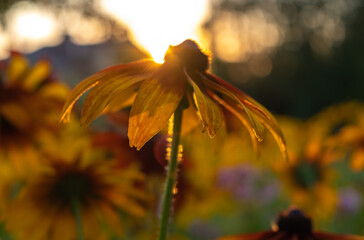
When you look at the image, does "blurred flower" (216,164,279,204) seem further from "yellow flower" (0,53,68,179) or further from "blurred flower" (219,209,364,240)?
"blurred flower" (219,209,364,240)

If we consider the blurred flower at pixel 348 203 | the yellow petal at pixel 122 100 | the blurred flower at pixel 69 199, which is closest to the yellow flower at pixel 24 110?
the blurred flower at pixel 69 199

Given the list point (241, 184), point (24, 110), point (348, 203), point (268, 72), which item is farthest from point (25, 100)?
point (268, 72)

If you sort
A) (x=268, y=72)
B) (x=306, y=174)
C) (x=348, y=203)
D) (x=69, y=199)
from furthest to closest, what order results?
(x=268, y=72), (x=348, y=203), (x=306, y=174), (x=69, y=199)

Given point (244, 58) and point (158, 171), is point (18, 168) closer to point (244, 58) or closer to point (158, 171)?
Answer: point (158, 171)

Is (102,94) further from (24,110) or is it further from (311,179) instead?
(311,179)

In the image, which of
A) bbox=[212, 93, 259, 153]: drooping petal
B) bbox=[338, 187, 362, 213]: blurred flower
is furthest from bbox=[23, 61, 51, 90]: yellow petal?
bbox=[338, 187, 362, 213]: blurred flower

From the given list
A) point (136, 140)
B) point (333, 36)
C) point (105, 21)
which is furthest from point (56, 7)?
point (136, 140)

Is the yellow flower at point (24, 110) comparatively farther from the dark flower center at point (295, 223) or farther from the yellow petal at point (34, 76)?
the dark flower center at point (295, 223)
